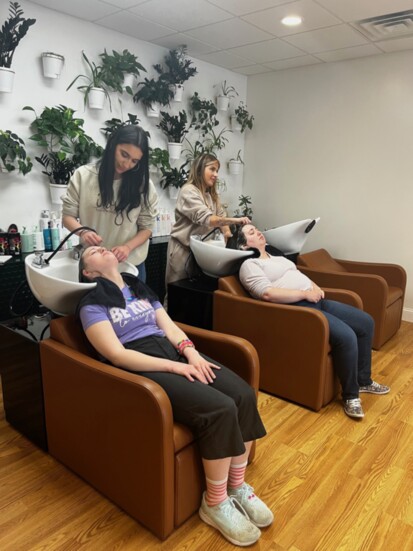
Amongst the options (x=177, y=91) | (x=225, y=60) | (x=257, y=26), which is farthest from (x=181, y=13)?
(x=225, y=60)

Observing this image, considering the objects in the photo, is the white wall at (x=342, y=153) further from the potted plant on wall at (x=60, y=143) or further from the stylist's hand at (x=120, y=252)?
the stylist's hand at (x=120, y=252)

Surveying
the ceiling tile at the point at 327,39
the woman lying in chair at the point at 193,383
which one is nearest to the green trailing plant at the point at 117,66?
the ceiling tile at the point at 327,39

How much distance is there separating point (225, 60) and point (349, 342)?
111 inches

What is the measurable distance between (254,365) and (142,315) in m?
0.47

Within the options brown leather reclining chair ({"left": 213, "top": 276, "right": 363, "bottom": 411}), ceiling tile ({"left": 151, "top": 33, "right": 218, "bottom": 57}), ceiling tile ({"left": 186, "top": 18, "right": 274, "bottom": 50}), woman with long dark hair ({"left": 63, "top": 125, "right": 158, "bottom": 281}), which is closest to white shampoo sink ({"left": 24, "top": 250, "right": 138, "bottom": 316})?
woman with long dark hair ({"left": 63, "top": 125, "right": 158, "bottom": 281})

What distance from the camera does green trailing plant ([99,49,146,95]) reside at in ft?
9.72

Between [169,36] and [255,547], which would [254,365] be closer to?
[255,547]

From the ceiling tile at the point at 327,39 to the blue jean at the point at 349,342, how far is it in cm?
193

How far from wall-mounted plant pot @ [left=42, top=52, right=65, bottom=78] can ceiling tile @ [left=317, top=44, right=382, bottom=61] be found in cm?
208

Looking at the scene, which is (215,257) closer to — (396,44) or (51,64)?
(51,64)

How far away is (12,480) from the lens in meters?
1.65

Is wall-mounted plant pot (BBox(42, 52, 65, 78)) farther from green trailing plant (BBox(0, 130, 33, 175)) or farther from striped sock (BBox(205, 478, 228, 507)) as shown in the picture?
striped sock (BBox(205, 478, 228, 507))

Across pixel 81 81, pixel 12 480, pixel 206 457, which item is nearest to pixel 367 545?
pixel 206 457

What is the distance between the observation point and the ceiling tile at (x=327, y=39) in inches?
116
